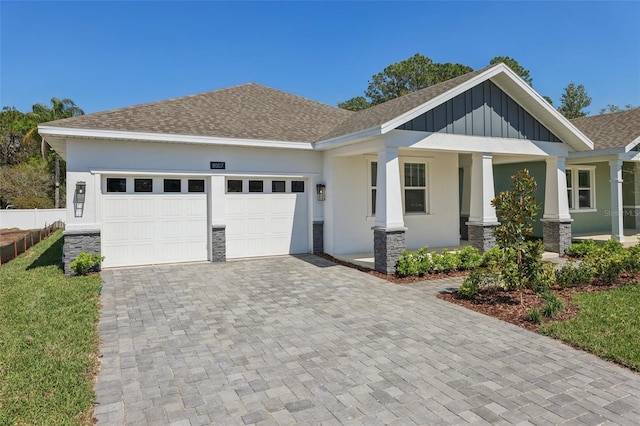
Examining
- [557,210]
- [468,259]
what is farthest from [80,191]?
[557,210]

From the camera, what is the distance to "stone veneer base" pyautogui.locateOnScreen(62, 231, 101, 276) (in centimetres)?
913

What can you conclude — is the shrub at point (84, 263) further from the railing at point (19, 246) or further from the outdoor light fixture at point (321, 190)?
the outdoor light fixture at point (321, 190)

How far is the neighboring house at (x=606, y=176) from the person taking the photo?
13445mm

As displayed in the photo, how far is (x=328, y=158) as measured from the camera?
38.6 feet

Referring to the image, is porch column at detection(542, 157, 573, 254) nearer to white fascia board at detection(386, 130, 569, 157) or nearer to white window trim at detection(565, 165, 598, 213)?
white fascia board at detection(386, 130, 569, 157)

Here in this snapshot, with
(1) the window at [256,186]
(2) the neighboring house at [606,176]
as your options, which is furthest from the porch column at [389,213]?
(2) the neighboring house at [606,176]

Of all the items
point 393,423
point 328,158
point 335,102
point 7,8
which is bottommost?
point 393,423

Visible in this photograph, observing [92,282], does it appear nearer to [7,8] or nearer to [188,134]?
[188,134]

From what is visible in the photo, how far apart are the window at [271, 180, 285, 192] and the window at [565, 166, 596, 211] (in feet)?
40.4

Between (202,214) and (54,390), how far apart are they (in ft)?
24.2

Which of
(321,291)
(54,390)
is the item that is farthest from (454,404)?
(321,291)

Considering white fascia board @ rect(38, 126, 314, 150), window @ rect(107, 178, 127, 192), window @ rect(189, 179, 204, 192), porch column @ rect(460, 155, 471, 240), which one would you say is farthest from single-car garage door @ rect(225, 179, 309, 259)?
porch column @ rect(460, 155, 471, 240)

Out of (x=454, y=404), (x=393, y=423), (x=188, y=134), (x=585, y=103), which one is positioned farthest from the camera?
(x=585, y=103)

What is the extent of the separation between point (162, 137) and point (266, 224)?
3.78 metres
